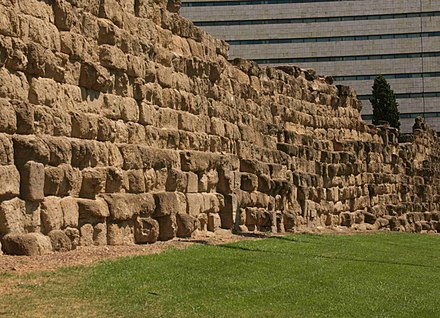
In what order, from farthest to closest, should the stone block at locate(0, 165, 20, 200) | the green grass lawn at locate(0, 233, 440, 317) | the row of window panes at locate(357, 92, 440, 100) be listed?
1. the row of window panes at locate(357, 92, 440, 100)
2. the stone block at locate(0, 165, 20, 200)
3. the green grass lawn at locate(0, 233, 440, 317)

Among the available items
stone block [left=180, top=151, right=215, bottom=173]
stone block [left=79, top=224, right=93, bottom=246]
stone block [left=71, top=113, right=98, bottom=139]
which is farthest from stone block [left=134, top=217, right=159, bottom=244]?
stone block [left=180, top=151, right=215, bottom=173]

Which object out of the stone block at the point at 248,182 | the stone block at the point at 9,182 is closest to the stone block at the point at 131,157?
the stone block at the point at 9,182

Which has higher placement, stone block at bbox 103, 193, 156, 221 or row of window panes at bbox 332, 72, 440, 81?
row of window panes at bbox 332, 72, 440, 81

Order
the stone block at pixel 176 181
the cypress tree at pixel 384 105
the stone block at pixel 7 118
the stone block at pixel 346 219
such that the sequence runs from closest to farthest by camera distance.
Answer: the stone block at pixel 7 118 → the stone block at pixel 176 181 → the stone block at pixel 346 219 → the cypress tree at pixel 384 105

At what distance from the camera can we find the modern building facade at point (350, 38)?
199 ft

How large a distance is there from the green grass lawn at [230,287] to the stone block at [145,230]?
0.99 metres

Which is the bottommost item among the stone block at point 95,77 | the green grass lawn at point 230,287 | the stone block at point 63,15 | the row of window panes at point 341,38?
the green grass lawn at point 230,287

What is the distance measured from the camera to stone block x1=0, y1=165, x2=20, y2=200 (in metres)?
10.2

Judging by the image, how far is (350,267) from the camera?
1249 cm

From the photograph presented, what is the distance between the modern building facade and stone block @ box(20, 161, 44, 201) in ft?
166

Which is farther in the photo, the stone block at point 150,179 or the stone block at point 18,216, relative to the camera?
the stone block at point 150,179

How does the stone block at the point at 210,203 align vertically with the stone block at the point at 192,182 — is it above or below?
below

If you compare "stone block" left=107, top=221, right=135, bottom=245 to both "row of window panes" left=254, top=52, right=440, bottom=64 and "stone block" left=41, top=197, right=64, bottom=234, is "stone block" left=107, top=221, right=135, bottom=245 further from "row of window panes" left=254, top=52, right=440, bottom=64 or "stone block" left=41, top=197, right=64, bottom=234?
"row of window panes" left=254, top=52, right=440, bottom=64

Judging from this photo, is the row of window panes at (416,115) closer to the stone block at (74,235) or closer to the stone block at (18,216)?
the stone block at (74,235)
